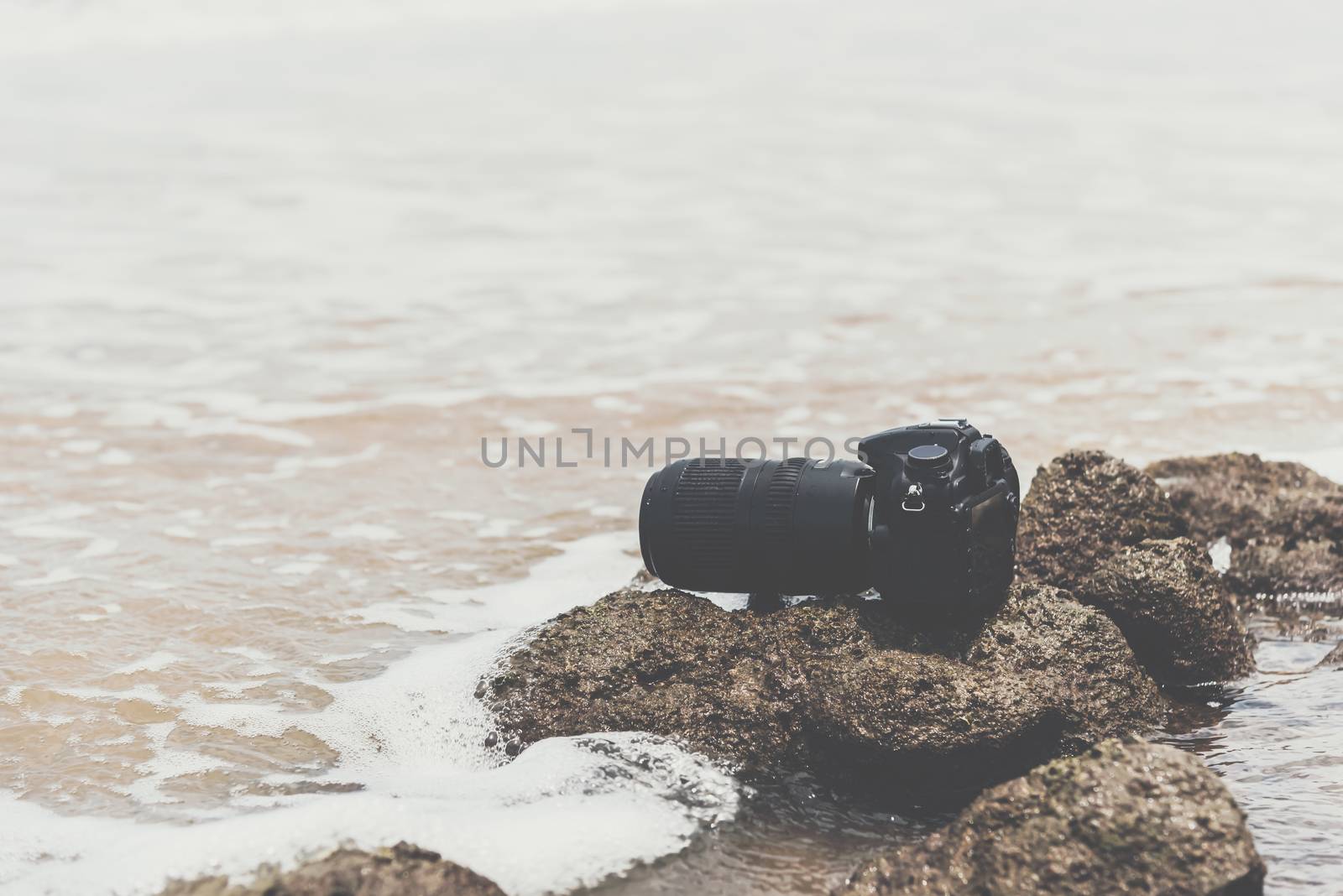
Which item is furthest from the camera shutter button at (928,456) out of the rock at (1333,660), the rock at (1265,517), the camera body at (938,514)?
the rock at (1265,517)

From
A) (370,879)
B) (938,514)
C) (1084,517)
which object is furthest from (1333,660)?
(370,879)

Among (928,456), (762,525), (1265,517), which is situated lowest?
(1265,517)

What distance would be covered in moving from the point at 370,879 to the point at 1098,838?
1.48 meters

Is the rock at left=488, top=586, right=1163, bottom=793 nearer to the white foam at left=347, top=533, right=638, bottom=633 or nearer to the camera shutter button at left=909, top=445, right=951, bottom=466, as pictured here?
the camera shutter button at left=909, top=445, right=951, bottom=466

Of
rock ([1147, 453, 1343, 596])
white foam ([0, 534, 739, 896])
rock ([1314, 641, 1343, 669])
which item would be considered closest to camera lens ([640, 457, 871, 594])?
white foam ([0, 534, 739, 896])

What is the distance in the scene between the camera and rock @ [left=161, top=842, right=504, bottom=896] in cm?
250

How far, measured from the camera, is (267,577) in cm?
530

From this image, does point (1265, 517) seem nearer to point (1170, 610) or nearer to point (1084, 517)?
point (1084, 517)

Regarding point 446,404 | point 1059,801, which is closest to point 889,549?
point 1059,801

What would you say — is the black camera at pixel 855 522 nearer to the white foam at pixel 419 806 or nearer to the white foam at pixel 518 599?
the white foam at pixel 419 806

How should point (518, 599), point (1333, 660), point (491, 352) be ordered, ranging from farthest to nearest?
point (491, 352)
point (518, 599)
point (1333, 660)

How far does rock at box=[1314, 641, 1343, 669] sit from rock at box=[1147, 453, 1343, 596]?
56 centimetres

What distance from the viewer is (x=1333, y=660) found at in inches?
162

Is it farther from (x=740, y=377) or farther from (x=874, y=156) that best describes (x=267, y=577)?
(x=874, y=156)
